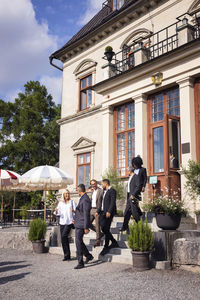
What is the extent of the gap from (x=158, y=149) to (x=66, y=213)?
556 centimetres

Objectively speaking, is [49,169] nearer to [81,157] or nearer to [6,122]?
[81,157]

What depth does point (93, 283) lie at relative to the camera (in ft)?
18.4

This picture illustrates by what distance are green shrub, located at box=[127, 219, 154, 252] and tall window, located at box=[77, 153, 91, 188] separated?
9994 millimetres

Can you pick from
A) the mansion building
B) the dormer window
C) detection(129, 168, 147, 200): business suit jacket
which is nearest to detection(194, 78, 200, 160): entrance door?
the mansion building

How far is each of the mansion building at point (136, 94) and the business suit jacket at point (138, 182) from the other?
2.60 m

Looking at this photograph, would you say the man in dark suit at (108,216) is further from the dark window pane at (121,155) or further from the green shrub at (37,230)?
the dark window pane at (121,155)

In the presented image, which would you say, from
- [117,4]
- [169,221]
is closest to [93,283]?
[169,221]

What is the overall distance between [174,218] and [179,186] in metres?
4.54

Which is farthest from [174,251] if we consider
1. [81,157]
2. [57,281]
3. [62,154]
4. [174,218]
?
[62,154]

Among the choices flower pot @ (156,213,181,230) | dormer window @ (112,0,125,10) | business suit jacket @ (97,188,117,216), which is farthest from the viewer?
dormer window @ (112,0,125,10)

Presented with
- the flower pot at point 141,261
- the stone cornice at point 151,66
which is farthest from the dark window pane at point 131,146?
the flower pot at point 141,261

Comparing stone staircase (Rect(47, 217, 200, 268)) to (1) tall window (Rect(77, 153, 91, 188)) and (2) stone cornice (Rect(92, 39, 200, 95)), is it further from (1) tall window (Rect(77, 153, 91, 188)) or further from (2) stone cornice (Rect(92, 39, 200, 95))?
(1) tall window (Rect(77, 153, 91, 188))

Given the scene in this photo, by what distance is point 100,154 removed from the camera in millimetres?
15805

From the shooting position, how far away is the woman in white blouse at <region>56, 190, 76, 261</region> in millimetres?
8078
